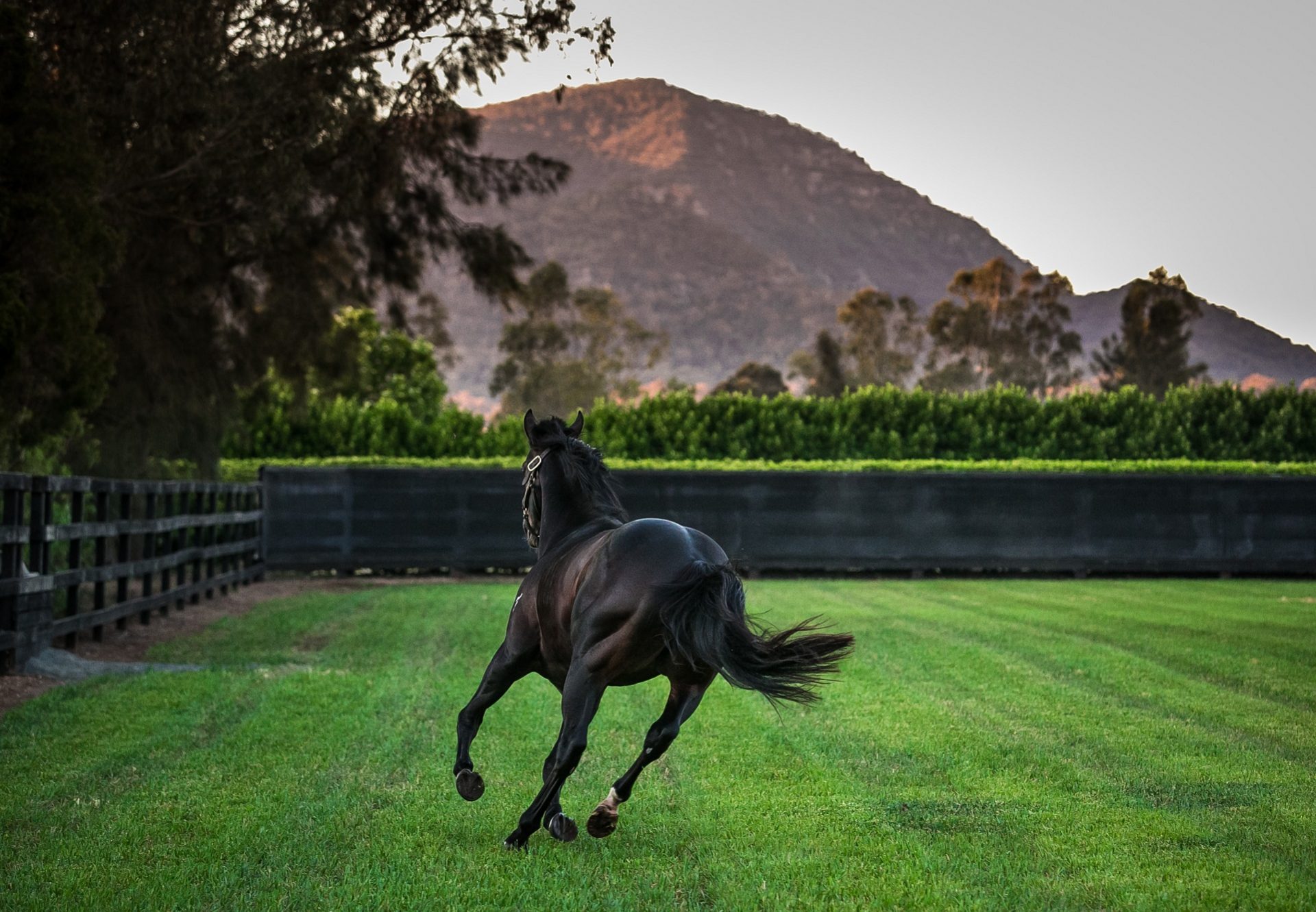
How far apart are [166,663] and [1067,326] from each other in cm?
7292

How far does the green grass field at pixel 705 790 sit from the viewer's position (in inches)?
161

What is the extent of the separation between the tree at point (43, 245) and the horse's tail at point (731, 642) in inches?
254

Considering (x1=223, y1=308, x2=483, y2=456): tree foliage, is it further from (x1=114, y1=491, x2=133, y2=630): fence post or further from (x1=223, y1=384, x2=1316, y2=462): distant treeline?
(x1=114, y1=491, x2=133, y2=630): fence post

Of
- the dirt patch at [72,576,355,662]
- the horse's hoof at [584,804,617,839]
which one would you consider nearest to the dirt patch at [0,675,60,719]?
the dirt patch at [72,576,355,662]

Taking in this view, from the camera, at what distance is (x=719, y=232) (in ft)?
507

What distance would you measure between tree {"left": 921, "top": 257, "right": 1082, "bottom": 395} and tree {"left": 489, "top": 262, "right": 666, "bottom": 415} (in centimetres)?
1666

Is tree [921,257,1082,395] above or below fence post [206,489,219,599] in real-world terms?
above

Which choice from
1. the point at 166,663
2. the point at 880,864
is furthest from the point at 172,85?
the point at 880,864

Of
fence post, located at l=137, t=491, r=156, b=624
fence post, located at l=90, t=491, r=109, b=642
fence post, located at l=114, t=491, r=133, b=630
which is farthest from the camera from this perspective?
fence post, located at l=137, t=491, r=156, b=624

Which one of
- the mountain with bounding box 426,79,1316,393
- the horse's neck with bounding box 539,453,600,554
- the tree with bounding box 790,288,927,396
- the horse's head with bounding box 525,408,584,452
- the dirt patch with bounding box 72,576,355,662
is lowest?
the dirt patch with bounding box 72,576,355,662

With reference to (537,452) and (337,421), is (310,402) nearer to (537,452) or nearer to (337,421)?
(337,421)

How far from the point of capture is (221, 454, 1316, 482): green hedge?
2077 centimetres

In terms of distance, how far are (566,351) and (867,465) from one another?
177ft

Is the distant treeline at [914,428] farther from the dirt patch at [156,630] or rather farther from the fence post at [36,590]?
the fence post at [36,590]
